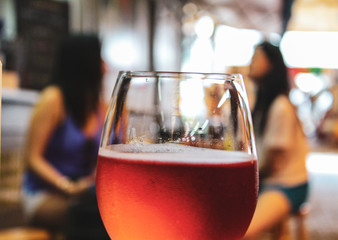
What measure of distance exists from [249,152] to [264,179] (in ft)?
6.19

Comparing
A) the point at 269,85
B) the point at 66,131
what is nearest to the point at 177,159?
the point at 66,131

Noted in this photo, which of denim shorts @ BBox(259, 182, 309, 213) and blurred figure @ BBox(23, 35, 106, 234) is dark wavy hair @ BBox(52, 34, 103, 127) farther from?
denim shorts @ BBox(259, 182, 309, 213)

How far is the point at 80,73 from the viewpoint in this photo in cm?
229

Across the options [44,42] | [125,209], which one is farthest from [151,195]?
[44,42]

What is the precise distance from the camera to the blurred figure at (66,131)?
209 centimetres

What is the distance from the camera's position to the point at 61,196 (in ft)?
6.43

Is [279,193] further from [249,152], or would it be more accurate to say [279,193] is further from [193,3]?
[193,3]

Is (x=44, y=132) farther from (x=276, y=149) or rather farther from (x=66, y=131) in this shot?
(x=276, y=149)

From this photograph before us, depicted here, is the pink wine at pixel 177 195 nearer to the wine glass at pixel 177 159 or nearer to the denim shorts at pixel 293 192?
the wine glass at pixel 177 159

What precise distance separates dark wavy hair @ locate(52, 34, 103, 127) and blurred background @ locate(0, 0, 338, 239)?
1122 millimetres

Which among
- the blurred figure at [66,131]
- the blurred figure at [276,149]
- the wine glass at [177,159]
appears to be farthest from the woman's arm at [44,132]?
the wine glass at [177,159]

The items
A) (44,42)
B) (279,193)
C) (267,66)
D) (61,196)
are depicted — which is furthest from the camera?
(44,42)

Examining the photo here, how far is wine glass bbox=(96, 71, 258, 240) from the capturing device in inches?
16.2

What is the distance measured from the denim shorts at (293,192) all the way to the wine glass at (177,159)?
69.9 inches
